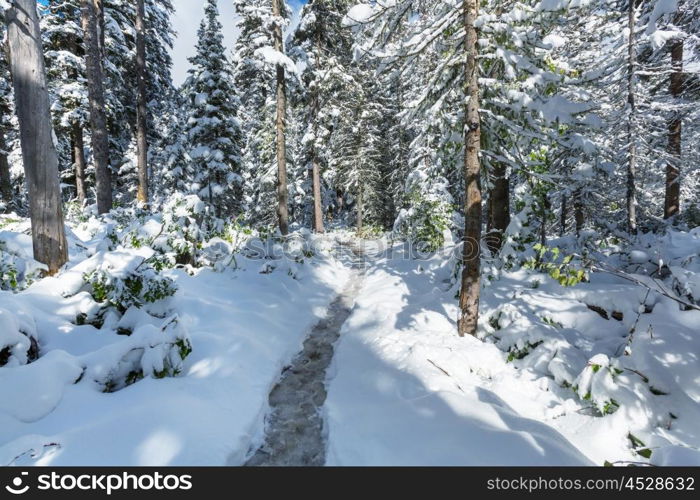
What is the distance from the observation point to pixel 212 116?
1880cm

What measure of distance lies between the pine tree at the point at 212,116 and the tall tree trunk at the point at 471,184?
561 inches

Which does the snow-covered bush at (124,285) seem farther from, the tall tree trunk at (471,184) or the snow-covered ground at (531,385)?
the tall tree trunk at (471,184)

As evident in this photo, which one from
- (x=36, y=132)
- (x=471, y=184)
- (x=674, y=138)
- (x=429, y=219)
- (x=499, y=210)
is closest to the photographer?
(x=36, y=132)

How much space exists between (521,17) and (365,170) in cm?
1922

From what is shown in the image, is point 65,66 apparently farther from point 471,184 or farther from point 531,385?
point 531,385

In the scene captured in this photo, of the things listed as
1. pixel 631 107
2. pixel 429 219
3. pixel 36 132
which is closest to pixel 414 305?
pixel 429 219

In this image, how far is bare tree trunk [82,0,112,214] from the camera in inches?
408

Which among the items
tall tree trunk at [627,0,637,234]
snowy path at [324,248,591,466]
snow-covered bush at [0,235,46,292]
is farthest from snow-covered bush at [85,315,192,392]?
tall tree trunk at [627,0,637,234]

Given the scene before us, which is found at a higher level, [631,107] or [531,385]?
[631,107]

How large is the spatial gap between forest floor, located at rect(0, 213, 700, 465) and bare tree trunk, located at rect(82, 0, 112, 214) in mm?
4412

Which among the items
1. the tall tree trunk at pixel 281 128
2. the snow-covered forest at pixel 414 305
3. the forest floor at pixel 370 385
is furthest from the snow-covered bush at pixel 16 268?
the tall tree trunk at pixel 281 128

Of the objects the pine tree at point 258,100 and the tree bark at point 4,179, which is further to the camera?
the tree bark at point 4,179

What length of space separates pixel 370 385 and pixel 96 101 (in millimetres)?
12569

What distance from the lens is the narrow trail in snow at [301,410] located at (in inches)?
153
